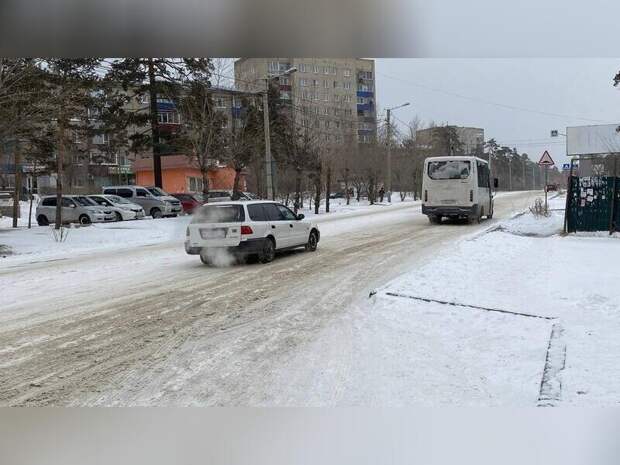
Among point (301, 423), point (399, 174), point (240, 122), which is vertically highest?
point (240, 122)

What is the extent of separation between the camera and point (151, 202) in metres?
30.1

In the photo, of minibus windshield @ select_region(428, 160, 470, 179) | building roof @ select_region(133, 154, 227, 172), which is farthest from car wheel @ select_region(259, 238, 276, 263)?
building roof @ select_region(133, 154, 227, 172)

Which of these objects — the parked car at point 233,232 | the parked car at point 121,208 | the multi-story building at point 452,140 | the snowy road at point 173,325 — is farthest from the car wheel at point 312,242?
the parked car at point 121,208

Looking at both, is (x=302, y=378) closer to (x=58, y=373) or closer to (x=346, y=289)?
(x=58, y=373)

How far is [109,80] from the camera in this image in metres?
25.4

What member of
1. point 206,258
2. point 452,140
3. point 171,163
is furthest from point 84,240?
point 171,163

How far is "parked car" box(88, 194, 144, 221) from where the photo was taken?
90.1 ft

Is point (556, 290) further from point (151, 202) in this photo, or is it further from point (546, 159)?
point (151, 202)

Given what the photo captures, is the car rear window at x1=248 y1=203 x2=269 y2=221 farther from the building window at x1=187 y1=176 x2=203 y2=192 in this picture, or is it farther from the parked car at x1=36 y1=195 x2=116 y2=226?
the building window at x1=187 y1=176 x2=203 y2=192

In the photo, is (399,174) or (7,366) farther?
(399,174)

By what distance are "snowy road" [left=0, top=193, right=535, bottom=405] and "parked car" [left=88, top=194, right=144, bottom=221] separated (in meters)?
13.6

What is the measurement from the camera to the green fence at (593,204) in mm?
15180

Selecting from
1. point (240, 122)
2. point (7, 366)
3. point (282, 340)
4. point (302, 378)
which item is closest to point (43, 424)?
point (7, 366)
